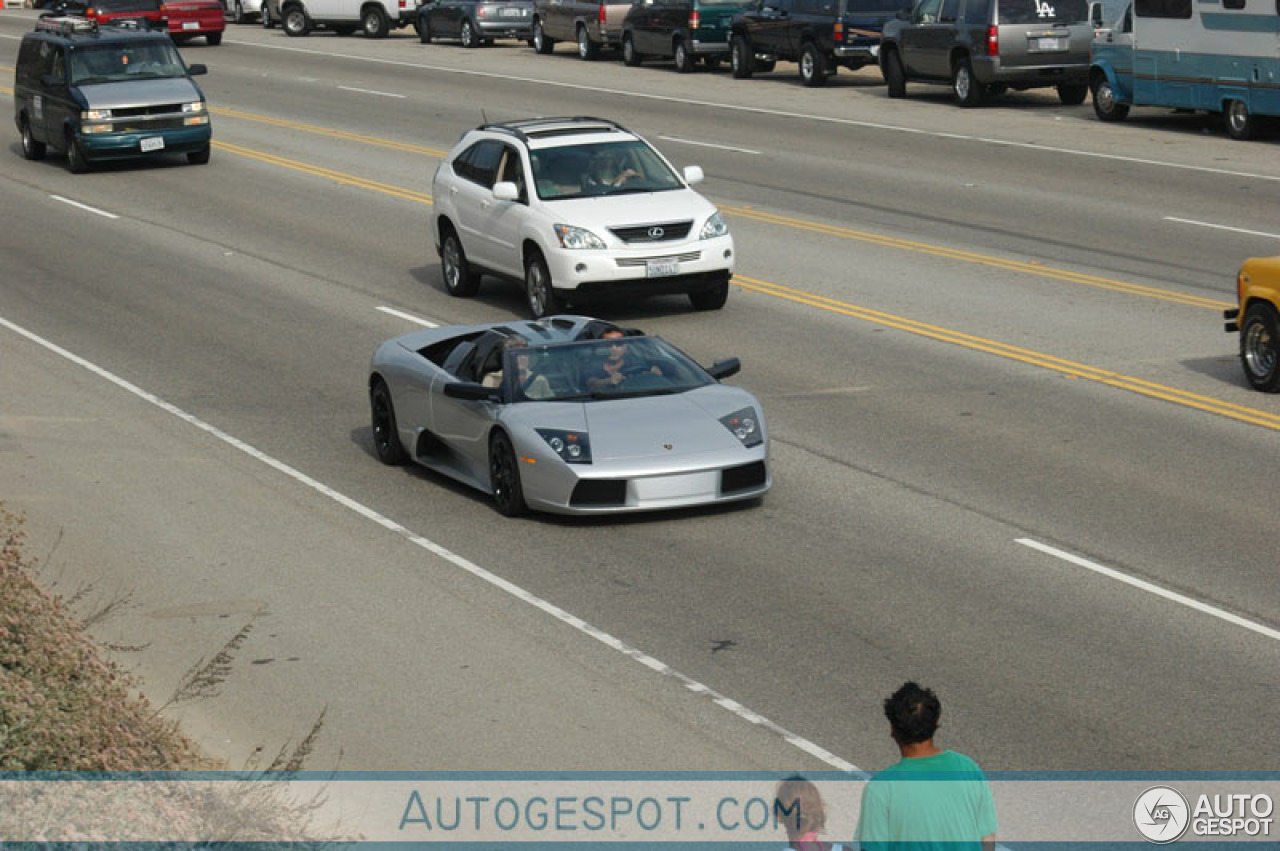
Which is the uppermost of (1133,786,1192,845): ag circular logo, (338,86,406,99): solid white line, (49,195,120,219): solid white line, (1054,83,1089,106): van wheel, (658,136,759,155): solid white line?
(1054,83,1089,106): van wheel

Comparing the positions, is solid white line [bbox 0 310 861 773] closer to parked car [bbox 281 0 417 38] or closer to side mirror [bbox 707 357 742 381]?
side mirror [bbox 707 357 742 381]

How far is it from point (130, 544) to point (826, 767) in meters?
5.70

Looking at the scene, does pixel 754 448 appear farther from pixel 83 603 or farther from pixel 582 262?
pixel 582 262

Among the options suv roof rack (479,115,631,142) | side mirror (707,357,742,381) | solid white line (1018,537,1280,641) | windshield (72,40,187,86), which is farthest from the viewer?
windshield (72,40,187,86)

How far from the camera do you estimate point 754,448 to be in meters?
12.8

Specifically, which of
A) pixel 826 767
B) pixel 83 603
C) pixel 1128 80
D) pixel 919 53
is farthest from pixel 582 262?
pixel 919 53

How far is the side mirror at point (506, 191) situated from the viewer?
19781 millimetres

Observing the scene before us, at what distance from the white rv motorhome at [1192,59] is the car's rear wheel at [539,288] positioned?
47.8 feet

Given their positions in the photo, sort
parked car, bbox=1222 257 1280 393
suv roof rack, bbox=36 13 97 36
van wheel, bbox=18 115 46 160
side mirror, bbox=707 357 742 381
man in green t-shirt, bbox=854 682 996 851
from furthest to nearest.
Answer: van wheel, bbox=18 115 46 160 → suv roof rack, bbox=36 13 97 36 → parked car, bbox=1222 257 1280 393 → side mirror, bbox=707 357 742 381 → man in green t-shirt, bbox=854 682 996 851

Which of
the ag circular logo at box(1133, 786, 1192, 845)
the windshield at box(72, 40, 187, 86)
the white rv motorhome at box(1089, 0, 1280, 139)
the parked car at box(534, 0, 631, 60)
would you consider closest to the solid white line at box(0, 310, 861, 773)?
the ag circular logo at box(1133, 786, 1192, 845)

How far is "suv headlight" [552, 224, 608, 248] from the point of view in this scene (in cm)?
1923

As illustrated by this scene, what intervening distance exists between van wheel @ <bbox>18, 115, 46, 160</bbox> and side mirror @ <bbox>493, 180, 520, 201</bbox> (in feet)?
52.9

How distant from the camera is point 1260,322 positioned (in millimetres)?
15578

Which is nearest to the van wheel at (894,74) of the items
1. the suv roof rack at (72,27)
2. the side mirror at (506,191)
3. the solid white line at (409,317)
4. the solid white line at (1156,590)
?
the suv roof rack at (72,27)
